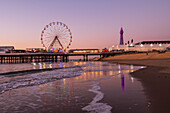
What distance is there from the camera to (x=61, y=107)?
16.8ft

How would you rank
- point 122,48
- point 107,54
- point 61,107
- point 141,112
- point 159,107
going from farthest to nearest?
point 122,48, point 107,54, point 61,107, point 159,107, point 141,112

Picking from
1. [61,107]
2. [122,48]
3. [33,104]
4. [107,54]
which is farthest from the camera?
[122,48]

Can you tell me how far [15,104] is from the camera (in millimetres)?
5633

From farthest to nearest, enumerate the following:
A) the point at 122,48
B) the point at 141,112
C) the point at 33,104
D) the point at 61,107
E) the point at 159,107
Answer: the point at 122,48 < the point at 33,104 < the point at 61,107 < the point at 159,107 < the point at 141,112

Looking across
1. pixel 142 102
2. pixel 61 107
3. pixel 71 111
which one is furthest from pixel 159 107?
pixel 61 107

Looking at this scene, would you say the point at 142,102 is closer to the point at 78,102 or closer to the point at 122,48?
the point at 78,102

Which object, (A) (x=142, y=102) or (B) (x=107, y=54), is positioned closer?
(A) (x=142, y=102)

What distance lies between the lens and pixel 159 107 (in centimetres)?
475

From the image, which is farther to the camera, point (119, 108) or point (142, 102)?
point (142, 102)

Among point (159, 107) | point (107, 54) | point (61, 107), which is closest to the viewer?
point (159, 107)

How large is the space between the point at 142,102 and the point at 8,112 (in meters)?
4.07

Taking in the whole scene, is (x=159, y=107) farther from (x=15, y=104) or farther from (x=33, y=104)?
(x=15, y=104)

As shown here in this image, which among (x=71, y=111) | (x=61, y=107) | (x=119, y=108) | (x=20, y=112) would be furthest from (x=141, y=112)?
(x=20, y=112)

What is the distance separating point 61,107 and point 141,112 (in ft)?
7.60
